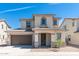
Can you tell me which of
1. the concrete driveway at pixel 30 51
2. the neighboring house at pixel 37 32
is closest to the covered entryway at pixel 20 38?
the neighboring house at pixel 37 32

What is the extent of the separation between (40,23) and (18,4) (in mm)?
1828

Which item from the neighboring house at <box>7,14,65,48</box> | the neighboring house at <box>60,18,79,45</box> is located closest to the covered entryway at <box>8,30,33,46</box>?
the neighboring house at <box>7,14,65,48</box>

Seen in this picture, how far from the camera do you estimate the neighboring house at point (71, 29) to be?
563 centimetres

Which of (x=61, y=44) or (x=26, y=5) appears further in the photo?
(x=61, y=44)

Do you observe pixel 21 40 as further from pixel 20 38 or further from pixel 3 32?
pixel 3 32

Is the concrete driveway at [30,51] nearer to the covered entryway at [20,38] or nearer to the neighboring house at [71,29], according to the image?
the covered entryway at [20,38]

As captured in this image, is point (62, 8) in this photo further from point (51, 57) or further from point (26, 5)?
point (51, 57)

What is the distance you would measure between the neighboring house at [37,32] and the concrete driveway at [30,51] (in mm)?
181

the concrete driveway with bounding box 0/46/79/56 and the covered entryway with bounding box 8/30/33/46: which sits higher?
the covered entryway with bounding box 8/30/33/46

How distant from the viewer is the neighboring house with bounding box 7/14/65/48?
596 cm

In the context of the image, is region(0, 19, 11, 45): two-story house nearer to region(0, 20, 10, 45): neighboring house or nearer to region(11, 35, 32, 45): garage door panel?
region(0, 20, 10, 45): neighboring house

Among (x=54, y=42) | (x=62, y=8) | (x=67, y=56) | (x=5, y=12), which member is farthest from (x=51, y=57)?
(x=5, y=12)

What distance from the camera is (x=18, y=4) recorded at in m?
5.40

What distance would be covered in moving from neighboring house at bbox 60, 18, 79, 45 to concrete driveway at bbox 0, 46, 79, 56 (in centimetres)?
27
